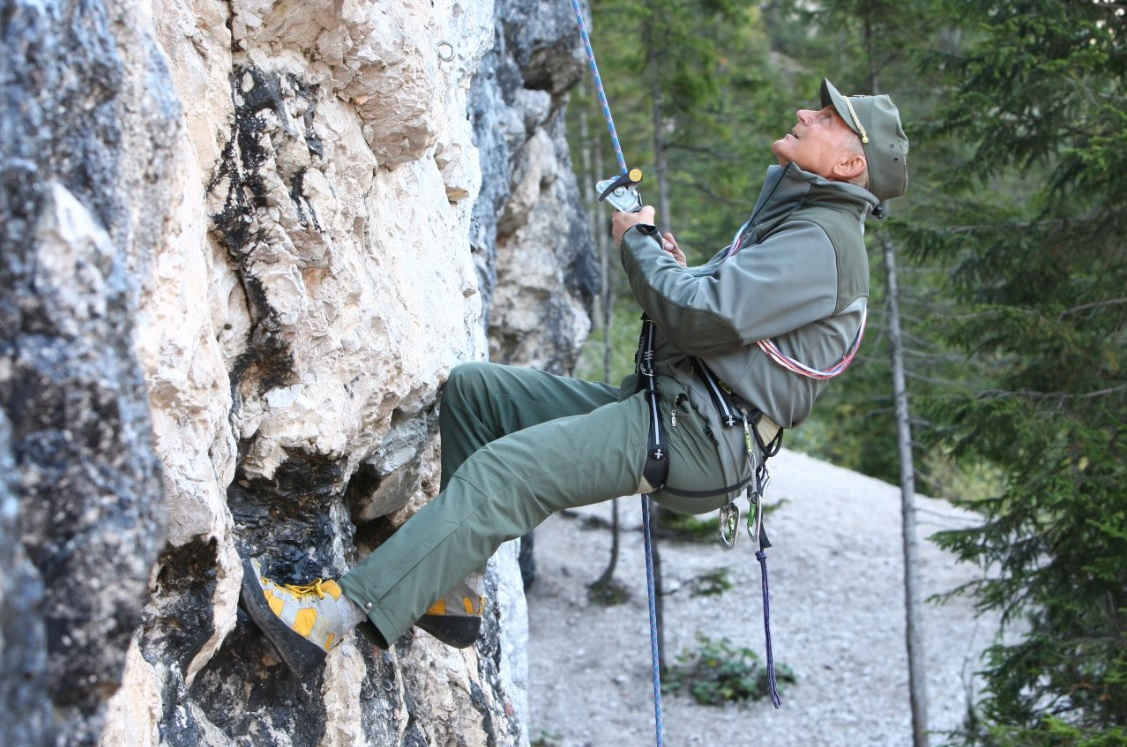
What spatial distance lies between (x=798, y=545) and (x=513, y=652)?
1050cm

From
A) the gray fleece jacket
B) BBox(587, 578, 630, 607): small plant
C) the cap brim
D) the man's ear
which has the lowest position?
BBox(587, 578, 630, 607): small plant

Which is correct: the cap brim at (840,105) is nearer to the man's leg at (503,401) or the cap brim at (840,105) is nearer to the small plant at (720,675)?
the man's leg at (503,401)

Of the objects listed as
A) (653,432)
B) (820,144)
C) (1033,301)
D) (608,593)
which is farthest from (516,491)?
(608,593)

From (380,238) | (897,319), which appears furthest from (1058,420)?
(380,238)

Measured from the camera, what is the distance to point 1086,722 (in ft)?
23.9

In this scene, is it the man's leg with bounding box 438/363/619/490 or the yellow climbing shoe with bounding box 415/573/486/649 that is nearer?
the yellow climbing shoe with bounding box 415/573/486/649

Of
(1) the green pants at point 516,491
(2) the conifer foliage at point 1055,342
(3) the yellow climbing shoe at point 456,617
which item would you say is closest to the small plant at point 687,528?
(2) the conifer foliage at point 1055,342

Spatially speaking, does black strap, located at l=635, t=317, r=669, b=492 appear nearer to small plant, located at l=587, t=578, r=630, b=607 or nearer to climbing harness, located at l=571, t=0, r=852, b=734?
climbing harness, located at l=571, t=0, r=852, b=734

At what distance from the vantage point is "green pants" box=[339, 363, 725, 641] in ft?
12.3

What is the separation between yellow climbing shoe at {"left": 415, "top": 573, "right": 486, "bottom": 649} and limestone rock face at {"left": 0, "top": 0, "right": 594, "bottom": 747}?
0.31 meters

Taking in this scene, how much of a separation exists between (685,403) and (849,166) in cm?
120

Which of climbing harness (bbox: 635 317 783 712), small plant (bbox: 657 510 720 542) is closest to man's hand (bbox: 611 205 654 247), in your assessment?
climbing harness (bbox: 635 317 783 712)

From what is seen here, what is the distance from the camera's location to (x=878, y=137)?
4422 mm

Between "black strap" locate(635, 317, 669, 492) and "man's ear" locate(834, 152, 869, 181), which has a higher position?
"man's ear" locate(834, 152, 869, 181)
